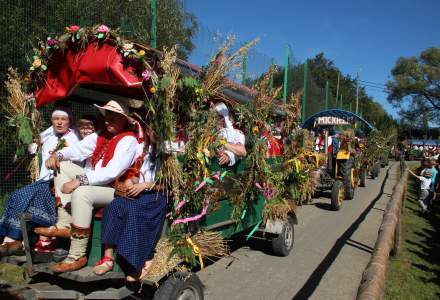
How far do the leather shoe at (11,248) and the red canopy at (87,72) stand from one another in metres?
1.45

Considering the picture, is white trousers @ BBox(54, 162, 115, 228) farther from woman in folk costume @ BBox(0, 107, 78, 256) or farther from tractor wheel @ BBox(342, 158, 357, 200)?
tractor wheel @ BBox(342, 158, 357, 200)

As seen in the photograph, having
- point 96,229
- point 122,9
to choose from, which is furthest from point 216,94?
point 122,9

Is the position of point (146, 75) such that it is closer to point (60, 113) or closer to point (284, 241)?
point (60, 113)

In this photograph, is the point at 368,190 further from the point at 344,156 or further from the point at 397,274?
the point at 397,274

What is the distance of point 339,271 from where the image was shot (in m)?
5.55

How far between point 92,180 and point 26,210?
2.14ft

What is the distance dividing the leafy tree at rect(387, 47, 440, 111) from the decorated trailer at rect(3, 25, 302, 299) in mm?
54867

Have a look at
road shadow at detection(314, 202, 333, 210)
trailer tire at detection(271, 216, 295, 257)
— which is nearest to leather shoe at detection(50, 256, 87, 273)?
trailer tire at detection(271, 216, 295, 257)

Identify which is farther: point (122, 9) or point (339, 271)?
point (122, 9)

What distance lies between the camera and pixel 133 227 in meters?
3.20

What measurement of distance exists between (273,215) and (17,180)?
401cm

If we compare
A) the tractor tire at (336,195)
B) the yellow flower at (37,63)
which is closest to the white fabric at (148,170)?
the yellow flower at (37,63)

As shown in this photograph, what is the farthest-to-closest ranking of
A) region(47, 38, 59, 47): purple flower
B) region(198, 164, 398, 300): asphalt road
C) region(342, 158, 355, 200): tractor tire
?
region(342, 158, 355, 200): tractor tire → region(198, 164, 398, 300): asphalt road → region(47, 38, 59, 47): purple flower

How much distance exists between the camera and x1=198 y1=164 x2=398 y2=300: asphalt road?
15.7ft
